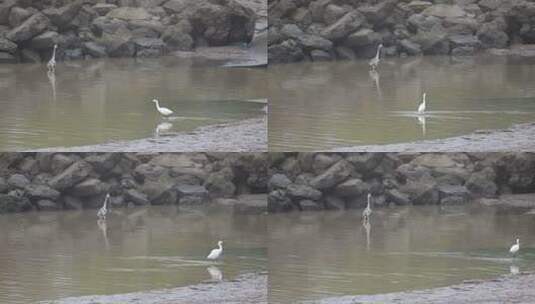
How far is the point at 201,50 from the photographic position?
750 centimetres

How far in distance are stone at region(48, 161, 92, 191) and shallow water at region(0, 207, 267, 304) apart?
7.4 inches

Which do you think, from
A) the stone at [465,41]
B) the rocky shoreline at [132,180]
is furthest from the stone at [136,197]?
the stone at [465,41]

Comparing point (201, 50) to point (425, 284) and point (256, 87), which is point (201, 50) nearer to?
point (256, 87)

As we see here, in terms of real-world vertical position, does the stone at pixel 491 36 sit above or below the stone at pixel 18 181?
above

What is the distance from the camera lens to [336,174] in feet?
24.1

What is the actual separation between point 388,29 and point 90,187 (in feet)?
6.79

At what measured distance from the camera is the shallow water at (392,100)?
732 centimetres

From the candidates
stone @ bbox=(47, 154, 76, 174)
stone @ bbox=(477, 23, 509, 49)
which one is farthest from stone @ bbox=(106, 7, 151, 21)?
stone @ bbox=(477, 23, 509, 49)

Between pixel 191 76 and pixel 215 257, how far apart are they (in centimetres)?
113

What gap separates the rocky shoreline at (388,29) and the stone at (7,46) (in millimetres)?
1581

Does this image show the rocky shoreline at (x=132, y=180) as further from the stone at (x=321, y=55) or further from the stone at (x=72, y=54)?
the stone at (x=321, y=55)

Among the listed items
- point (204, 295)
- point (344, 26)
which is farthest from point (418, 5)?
point (204, 295)

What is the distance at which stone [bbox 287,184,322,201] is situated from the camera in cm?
736

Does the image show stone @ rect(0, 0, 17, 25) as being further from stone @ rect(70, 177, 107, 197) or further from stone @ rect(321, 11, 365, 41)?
stone @ rect(321, 11, 365, 41)
